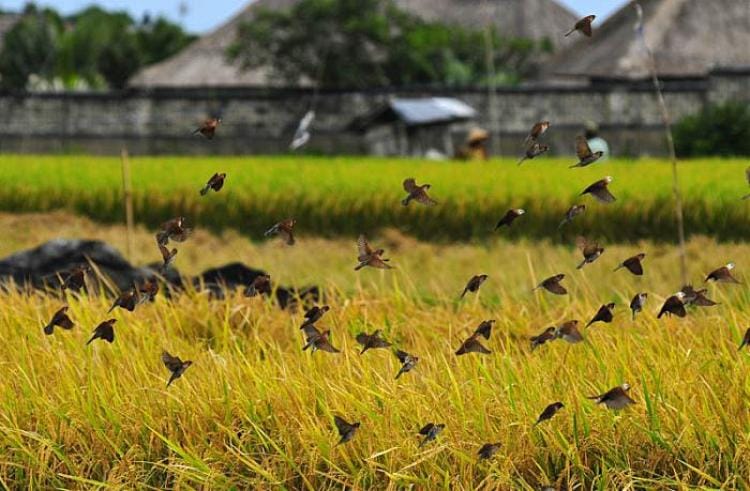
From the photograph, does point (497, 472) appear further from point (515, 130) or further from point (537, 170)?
point (515, 130)

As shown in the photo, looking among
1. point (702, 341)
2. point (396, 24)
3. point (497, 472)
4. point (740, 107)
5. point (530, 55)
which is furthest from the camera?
point (530, 55)

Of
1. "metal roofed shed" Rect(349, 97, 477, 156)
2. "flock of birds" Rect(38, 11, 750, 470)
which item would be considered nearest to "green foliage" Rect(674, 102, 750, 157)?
"metal roofed shed" Rect(349, 97, 477, 156)

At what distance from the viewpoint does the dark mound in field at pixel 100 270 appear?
7758 mm

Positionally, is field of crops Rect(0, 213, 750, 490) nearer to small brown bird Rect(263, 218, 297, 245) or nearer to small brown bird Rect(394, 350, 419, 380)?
small brown bird Rect(394, 350, 419, 380)

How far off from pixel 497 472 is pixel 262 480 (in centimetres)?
75

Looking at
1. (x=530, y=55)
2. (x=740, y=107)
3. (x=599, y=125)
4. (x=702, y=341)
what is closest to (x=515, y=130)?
(x=599, y=125)

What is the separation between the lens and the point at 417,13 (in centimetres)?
4244

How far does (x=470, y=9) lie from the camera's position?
4266cm

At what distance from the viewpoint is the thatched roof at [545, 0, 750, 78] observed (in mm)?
30016

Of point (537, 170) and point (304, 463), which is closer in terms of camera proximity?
point (304, 463)

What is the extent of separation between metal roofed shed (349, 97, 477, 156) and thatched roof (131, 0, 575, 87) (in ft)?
58.8

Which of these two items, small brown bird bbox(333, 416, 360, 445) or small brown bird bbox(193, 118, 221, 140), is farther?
small brown bird bbox(193, 118, 221, 140)

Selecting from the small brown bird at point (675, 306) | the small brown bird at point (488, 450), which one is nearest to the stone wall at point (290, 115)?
the small brown bird at point (675, 306)

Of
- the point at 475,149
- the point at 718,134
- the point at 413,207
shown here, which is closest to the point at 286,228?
the point at 413,207
